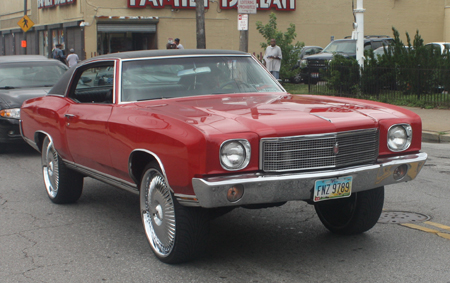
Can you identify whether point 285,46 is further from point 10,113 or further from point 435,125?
point 10,113


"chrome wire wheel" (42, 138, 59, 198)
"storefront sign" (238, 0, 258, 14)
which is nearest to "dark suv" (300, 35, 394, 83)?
"storefront sign" (238, 0, 258, 14)

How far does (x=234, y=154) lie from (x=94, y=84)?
8.77 ft

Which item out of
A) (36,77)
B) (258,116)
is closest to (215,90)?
(258,116)

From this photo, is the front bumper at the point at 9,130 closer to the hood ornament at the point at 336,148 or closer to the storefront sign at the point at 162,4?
the hood ornament at the point at 336,148

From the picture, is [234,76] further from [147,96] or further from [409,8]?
[409,8]

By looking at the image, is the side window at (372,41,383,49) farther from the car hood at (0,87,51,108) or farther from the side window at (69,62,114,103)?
the side window at (69,62,114,103)

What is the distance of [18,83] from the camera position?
11.2m

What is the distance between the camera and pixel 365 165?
4.39m

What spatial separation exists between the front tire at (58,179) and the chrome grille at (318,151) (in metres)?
2.92

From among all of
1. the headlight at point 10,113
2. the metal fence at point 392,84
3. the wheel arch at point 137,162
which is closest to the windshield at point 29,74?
the headlight at point 10,113

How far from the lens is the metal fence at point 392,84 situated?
604 inches

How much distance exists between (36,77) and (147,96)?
6787 millimetres

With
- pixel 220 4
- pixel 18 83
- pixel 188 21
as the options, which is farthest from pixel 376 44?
pixel 18 83

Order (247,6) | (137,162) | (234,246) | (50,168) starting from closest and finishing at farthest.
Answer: (137,162)
(234,246)
(50,168)
(247,6)
